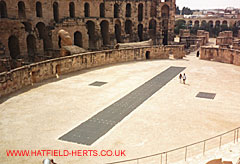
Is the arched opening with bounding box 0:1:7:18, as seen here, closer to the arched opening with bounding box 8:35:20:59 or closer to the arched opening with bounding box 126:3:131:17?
the arched opening with bounding box 8:35:20:59

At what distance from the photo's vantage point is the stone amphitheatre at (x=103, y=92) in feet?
33.8

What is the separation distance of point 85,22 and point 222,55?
15324mm

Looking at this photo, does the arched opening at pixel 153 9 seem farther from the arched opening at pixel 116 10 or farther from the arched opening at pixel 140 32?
the arched opening at pixel 116 10

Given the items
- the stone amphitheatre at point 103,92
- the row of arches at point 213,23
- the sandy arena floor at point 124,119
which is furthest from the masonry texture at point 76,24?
the row of arches at point 213,23

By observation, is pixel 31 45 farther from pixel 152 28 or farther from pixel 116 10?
pixel 152 28

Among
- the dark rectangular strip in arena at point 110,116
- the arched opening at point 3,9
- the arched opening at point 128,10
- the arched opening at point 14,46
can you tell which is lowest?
the dark rectangular strip in arena at point 110,116

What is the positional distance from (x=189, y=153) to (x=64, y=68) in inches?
543

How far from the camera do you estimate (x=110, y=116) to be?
42.6ft

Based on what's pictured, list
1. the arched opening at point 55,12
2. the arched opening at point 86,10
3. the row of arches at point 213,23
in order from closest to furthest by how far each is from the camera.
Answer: the arched opening at point 55,12, the arched opening at point 86,10, the row of arches at point 213,23

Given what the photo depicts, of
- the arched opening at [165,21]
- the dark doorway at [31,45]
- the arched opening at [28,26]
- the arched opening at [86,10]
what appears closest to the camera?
the arched opening at [28,26]

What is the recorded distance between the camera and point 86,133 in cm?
1116

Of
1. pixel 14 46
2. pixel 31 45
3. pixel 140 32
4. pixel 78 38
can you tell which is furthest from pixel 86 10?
pixel 14 46

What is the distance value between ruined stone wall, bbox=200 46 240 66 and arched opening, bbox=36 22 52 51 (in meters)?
16.4

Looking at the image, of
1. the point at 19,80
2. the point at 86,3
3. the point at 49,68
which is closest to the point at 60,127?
the point at 19,80
